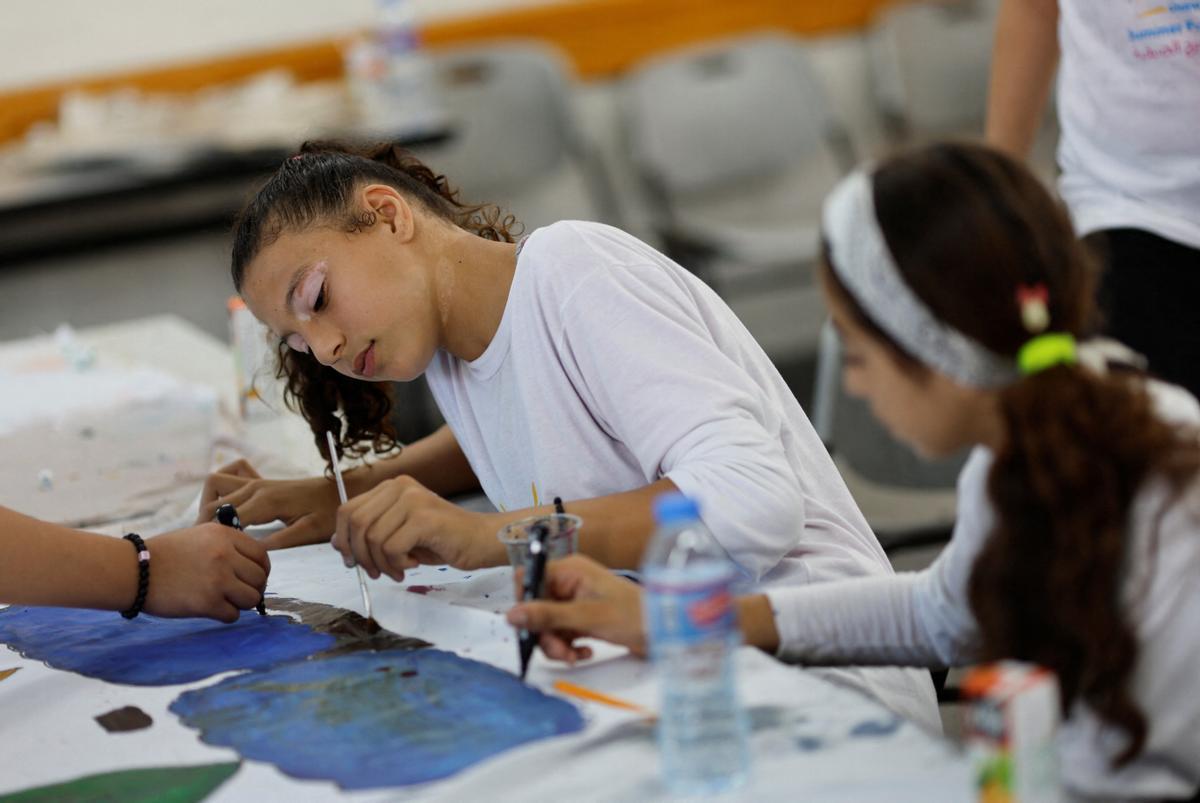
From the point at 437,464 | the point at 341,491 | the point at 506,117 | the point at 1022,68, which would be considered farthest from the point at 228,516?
the point at 506,117

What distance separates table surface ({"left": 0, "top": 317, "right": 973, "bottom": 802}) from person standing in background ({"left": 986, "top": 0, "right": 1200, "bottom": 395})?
32.5 inches

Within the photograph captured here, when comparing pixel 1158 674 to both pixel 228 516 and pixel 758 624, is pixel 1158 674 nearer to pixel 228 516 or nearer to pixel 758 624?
pixel 758 624

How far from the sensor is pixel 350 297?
147 centimetres

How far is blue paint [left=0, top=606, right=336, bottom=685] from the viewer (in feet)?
4.29

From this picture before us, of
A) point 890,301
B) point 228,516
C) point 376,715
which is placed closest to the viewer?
point 890,301

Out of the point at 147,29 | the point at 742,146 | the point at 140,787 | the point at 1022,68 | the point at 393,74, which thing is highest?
the point at 147,29

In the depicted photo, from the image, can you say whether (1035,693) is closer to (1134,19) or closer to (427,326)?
(427,326)

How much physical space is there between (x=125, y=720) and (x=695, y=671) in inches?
21.7

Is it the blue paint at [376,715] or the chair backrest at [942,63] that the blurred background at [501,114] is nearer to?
the chair backrest at [942,63]

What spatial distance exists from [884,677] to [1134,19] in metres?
0.98

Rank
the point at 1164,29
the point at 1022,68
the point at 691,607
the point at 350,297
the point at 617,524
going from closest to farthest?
the point at 691,607, the point at 617,524, the point at 350,297, the point at 1164,29, the point at 1022,68

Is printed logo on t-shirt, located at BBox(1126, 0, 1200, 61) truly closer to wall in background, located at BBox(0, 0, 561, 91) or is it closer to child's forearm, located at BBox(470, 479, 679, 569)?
child's forearm, located at BBox(470, 479, 679, 569)

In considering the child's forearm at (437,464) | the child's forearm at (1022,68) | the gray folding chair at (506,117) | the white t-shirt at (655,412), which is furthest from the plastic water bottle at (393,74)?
the white t-shirt at (655,412)

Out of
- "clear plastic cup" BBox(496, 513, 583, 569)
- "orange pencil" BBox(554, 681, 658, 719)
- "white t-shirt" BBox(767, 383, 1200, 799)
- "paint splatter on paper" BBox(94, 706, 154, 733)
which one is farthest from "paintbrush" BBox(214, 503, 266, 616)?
"white t-shirt" BBox(767, 383, 1200, 799)
